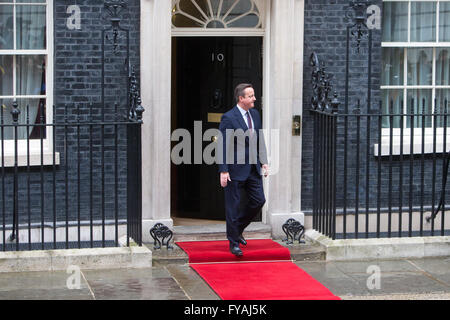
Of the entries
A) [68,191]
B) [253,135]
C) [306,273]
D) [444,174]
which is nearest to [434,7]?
[444,174]

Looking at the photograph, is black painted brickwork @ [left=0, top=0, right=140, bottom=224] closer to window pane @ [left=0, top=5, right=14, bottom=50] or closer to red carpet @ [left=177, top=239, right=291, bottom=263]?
window pane @ [left=0, top=5, right=14, bottom=50]

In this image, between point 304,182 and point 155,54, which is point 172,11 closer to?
point 155,54

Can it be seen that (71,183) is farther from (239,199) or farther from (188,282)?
(188,282)

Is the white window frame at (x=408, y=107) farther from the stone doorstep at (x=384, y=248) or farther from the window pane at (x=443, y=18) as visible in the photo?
the stone doorstep at (x=384, y=248)

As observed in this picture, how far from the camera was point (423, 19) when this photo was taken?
1131 centimetres

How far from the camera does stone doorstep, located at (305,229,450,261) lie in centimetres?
998

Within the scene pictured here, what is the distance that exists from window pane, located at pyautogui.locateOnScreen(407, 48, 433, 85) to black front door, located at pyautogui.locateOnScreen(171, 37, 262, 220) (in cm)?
185

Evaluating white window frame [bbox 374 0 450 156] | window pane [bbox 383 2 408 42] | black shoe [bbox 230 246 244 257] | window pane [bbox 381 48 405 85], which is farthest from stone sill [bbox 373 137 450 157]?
black shoe [bbox 230 246 244 257]

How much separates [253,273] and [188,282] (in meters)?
0.70

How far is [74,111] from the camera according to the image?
33.6 feet

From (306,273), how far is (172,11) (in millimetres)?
3411
